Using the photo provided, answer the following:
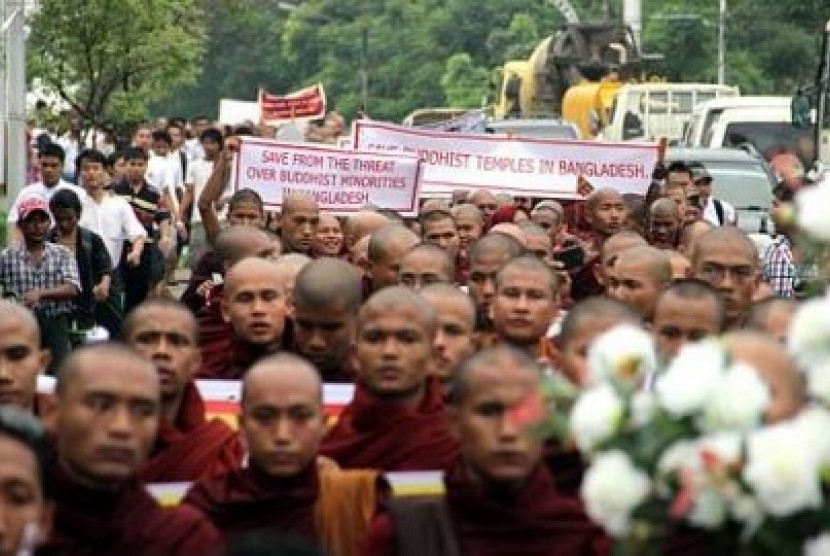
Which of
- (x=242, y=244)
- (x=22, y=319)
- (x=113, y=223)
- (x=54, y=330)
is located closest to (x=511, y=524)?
(x=22, y=319)

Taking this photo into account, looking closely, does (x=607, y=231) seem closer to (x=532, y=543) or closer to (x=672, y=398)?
(x=532, y=543)

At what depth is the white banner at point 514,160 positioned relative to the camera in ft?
63.6

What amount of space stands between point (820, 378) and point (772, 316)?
2.70 m

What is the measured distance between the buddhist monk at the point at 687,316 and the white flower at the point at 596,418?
10.4 feet

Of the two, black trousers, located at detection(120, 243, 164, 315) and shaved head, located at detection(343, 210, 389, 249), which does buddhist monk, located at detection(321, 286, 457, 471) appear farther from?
black trousers, located at detection(120, 243, 164, 315)

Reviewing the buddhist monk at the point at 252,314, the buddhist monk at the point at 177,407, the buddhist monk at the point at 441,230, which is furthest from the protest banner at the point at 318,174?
the buddhist monk at the point at 177,407

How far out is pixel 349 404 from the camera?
29.7 feet

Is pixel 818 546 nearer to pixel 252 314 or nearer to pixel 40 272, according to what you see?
pixel 252 314

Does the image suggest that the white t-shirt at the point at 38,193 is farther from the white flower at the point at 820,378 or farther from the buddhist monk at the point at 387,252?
the white flower at the point at 820,378

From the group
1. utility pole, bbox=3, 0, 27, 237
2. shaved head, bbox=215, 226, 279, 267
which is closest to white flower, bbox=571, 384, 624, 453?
shaved head, bbox=215, 226, 279, 267

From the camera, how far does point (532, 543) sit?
7230 millimetres

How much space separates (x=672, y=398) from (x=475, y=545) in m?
1.45

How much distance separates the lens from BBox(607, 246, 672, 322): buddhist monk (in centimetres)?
1133

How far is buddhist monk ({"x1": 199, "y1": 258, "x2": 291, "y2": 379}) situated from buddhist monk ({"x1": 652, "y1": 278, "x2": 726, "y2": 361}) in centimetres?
180
